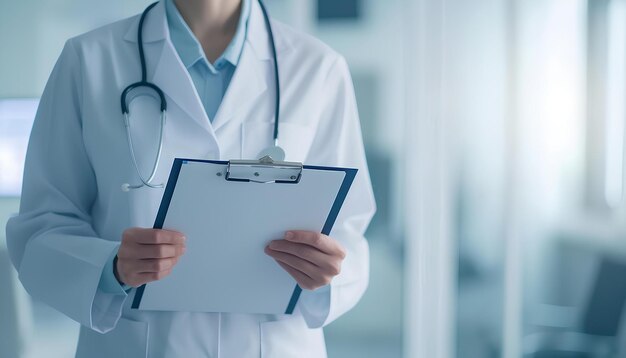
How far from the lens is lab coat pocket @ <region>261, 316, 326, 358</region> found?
94 cm

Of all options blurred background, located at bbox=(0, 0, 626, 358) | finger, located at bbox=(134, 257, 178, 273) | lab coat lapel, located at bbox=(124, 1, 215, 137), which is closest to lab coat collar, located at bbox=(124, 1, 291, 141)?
lab coat lapel, located at bbox=(124, 1, 215, 137)

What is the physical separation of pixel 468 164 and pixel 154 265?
1095mm

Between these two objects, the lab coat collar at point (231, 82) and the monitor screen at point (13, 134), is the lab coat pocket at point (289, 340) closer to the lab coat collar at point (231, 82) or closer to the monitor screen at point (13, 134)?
the lab coat collar at point (231, 82)

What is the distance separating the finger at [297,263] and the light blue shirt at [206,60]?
0.26m

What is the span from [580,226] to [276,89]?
1139 mm

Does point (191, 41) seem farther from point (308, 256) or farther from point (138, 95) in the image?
point (308, 256)

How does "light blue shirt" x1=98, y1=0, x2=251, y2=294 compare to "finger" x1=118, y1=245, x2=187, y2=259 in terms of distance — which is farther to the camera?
"light blue shirt" x1=98, y1=0, x2=251, y2=294

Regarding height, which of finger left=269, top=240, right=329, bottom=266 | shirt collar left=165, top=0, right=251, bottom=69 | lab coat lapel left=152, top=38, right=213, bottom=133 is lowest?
finger left=269, top=240, right=329, bottom=266

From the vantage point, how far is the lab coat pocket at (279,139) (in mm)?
951

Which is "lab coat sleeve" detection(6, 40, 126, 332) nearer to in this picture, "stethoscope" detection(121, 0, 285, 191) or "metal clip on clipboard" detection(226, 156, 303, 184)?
"stethoscope" detection(121, 0, 285, 191)

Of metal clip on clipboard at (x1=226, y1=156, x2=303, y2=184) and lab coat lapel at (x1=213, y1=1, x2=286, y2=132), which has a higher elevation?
lab coat lapel at (x1=213, y1=1, x2=286, y2=132)

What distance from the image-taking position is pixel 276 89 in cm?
99

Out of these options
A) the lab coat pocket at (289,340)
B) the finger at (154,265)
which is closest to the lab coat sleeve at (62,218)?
the finger at (154,265)

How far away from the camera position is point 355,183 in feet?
3.52
